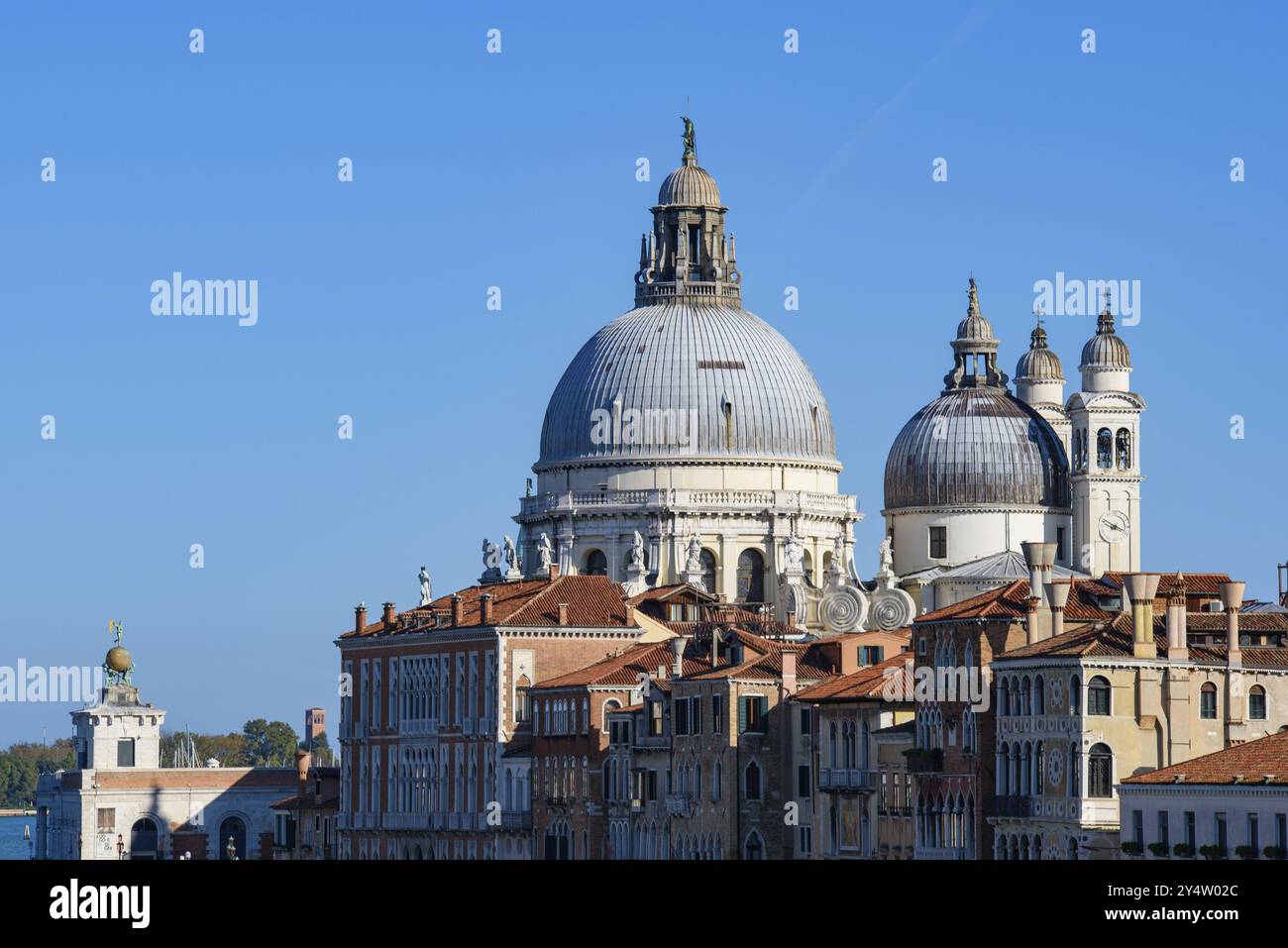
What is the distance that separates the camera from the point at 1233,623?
73.3 meters

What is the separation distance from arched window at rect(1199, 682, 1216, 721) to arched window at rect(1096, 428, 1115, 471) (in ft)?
Answer: 138

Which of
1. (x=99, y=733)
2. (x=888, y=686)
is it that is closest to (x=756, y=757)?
(x=888, y=686)

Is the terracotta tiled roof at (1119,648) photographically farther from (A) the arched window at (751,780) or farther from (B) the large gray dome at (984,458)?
(B) the large gray dome at (984,458)

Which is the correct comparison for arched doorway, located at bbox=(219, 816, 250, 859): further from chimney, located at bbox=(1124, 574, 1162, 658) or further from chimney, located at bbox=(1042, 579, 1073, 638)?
chimney, located at bbox=(1124, 574, 1162, 658)

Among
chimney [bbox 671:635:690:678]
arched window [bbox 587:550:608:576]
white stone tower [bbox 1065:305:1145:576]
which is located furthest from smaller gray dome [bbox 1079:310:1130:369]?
chimney [bbox 671:635:690:678]

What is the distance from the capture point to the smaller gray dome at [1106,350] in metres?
114

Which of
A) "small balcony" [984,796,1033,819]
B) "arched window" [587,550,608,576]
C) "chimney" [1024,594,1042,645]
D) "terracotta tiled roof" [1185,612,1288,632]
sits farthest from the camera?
"arched window" [587,550,608,576]

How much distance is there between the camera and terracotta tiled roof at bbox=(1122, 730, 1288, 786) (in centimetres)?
6375

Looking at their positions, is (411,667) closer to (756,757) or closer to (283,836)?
(283,836)

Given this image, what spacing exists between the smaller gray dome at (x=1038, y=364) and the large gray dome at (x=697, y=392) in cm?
718

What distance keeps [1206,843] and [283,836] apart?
67.0m

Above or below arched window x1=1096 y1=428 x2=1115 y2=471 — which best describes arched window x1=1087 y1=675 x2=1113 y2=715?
below

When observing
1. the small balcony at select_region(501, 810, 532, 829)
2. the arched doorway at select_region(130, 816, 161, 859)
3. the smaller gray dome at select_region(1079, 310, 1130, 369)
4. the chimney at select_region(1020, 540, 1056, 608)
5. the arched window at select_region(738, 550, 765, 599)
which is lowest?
the small balcony at select_region(501, 810, 532, 829)

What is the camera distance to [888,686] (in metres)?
81.9
